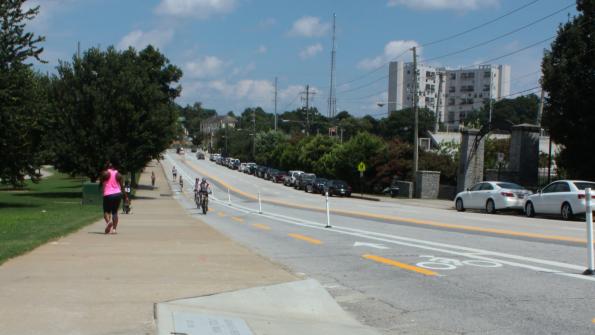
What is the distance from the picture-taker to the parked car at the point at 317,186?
200ft

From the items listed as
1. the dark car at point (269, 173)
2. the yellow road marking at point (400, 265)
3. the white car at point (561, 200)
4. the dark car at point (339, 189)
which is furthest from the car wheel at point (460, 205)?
the dark car at point (269, 173)

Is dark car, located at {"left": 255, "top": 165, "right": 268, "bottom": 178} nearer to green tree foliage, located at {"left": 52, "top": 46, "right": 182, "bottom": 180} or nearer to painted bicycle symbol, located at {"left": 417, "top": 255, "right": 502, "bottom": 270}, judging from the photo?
green tree foliage, located at {"left": 52, "top": 46, "right": 182, "bottom": 180}

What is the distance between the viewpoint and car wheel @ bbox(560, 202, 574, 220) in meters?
24.0

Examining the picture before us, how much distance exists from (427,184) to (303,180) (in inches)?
884

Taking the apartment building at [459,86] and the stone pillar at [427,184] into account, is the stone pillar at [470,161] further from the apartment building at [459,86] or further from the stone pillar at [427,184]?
the apartment building at [459,86]

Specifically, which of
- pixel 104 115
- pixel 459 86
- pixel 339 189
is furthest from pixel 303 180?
pixel 459 86

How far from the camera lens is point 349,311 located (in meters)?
7.52

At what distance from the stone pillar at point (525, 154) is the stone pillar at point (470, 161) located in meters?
3.50

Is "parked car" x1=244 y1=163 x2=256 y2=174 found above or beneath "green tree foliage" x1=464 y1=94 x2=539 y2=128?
beneath

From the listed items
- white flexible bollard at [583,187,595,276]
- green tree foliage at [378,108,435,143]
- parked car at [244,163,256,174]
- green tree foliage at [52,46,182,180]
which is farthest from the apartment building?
white flexible bollard at [583,187,595,276]

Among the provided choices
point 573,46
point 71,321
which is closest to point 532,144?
point 573,46

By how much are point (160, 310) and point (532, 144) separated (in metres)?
34.5

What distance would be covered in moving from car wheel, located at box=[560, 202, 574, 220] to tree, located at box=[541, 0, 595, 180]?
7.55m

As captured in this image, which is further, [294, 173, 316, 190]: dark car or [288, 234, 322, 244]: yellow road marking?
[294, 173, 316, 190]: dark car
